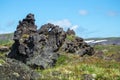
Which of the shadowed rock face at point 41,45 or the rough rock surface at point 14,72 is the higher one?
the shadowed rock face at point 41,45

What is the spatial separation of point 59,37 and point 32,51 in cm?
866

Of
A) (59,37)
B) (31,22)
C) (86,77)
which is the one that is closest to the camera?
(86,77)

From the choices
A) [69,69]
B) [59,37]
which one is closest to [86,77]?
[69,69]

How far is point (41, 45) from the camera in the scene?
128 feet

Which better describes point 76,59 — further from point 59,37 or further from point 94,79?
point 94,79

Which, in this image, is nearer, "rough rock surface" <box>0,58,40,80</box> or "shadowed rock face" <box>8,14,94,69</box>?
"rough rock surface" <box>0,58,40,80</box>

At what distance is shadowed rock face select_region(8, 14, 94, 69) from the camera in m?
35.4

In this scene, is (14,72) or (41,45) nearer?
(14,72)

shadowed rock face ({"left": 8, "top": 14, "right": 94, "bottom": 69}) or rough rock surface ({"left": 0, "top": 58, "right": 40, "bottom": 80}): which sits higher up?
shadowed rock face ({"left": 8, "top": 14, "right": 94, "bottom": 69})

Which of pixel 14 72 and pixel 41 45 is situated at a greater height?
pixel 41 45

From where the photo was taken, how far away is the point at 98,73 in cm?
2088

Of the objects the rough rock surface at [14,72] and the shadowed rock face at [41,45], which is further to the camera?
the shadowed rock face at [41,45]

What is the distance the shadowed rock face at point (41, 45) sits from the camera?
116 feet

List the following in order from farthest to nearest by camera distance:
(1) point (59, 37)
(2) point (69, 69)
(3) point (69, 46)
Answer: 1. (3) point (69, 46)
2. (1) point (59, 37)
3. (2) point (69, 69)
